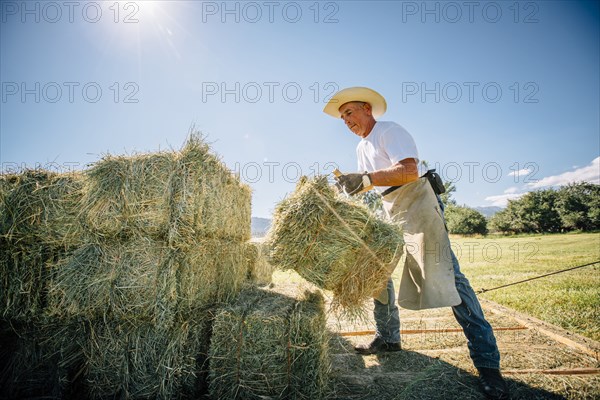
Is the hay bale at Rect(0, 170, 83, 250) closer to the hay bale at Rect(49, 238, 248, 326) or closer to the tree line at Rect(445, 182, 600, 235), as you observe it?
the hay bale at Rect(49, 238, 248, 326)

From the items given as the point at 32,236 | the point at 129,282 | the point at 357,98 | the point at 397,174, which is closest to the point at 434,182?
the point at 397,174

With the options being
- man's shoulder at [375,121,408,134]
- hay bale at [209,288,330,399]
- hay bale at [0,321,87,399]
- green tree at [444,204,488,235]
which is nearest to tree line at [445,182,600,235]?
green tree at [444,204,488,235]

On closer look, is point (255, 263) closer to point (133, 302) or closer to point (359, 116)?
point (133, 302)

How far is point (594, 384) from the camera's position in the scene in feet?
7.69

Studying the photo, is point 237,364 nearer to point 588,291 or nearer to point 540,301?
point 540,301

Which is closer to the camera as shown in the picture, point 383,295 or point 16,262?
point 16,262

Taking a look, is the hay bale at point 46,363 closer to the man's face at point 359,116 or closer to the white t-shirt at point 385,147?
the white t-shirt at point 385,147

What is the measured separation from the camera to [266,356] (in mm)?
2234

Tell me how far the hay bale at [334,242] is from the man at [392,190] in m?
0.40

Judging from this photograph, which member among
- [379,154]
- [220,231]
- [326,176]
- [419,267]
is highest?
[379,154]

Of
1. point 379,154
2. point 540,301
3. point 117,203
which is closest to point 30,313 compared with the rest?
point 117,203

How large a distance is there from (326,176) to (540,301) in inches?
198

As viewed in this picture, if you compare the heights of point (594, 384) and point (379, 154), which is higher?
point (379, 154)

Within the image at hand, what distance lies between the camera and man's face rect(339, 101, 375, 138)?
3258 millimetres
